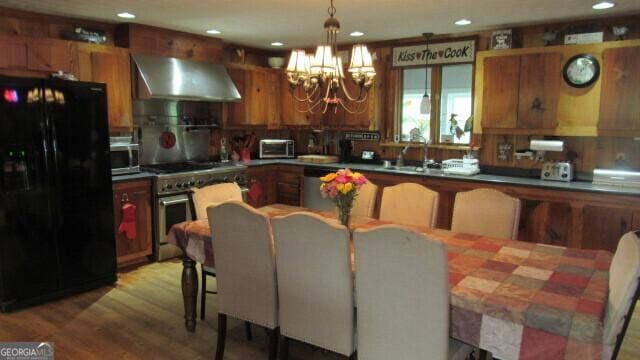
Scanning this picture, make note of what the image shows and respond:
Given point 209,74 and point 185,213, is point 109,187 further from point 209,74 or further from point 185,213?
point 209,74

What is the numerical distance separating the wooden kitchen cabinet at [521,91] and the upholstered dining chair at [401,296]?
302cm

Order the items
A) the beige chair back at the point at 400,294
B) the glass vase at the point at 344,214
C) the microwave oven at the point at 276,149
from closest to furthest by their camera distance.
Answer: the beige chair back at the point at 400,294 → the glass vase at the point at 344,214 → the microwave oven at the point at 276,149

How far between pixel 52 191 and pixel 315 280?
8.20 ft

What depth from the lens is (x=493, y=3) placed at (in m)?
3.68

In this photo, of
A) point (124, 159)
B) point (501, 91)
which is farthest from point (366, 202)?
point (124, 159)

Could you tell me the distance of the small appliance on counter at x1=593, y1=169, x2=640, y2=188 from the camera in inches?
153

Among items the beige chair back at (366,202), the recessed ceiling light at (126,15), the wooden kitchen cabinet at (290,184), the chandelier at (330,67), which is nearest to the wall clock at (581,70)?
the beige chair back at (366,202)

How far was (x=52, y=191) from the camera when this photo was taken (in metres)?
3.61

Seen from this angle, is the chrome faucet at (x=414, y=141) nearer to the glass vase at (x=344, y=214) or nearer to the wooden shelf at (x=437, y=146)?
the wooden shelf at (x=437, y=146)

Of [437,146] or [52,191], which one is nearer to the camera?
[52,191]

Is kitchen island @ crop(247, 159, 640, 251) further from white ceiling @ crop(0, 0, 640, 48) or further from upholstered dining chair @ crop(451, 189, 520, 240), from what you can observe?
white ceiling @ crop(0, 0, 640, 48)

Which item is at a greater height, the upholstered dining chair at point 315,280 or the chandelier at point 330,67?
the chandelier at point 330,67

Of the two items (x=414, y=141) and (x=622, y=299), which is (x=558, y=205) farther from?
(x=622, y=299)

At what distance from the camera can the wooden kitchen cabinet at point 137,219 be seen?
4.31m
